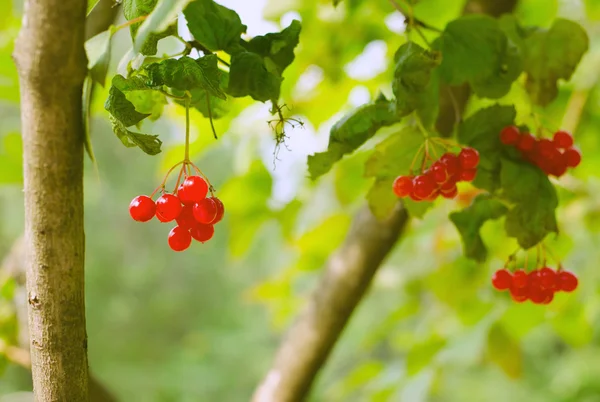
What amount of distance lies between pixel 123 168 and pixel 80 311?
7.55ft

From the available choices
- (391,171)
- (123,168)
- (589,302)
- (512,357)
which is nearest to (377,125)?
(391,171)

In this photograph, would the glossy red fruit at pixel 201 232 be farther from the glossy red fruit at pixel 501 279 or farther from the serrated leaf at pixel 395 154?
the glossy red fruit at pixel 501 279

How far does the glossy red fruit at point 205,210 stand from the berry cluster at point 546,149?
0.17 m

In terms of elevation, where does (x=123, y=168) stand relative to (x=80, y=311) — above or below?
below

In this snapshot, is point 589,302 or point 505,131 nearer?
point 505,131

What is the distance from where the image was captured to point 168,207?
0.28 meters

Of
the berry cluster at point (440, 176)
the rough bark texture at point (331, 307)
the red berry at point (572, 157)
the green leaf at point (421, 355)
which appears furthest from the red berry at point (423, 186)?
the green leaf at point (421, 355)

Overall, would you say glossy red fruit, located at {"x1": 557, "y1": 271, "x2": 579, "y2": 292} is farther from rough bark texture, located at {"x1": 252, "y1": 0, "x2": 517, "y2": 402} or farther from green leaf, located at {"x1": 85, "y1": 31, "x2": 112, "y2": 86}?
green leaf, located at {"x1": 85, "y1": 31, "x2": 112, "y2": 86}

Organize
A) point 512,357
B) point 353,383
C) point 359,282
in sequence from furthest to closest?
point 353,383 < point 512,357 < point 359,282

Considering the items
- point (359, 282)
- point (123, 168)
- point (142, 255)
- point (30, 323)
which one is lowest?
point (142, 255)

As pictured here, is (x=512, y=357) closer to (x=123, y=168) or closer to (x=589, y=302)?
(x=589, y=302)

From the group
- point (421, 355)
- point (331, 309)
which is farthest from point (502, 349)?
point (331, 309)

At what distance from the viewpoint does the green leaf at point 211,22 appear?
0.27 meters

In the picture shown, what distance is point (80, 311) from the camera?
27 cm
